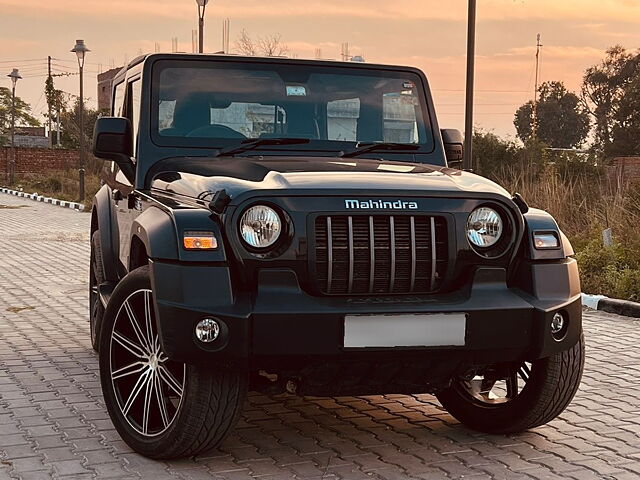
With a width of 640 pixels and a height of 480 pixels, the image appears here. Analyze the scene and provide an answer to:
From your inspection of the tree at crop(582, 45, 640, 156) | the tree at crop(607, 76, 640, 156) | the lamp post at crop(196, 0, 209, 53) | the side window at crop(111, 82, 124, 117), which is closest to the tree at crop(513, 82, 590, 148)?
the tree at crop(582, 45, 640, 156)

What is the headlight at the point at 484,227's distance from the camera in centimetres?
461

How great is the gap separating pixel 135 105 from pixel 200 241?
1935mm

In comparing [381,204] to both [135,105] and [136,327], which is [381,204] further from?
[135,105]

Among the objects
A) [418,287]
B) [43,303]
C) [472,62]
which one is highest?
[472,62]

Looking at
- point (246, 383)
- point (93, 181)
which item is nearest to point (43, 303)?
point (246, 383)

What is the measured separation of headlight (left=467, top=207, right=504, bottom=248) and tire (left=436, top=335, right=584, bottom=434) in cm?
71

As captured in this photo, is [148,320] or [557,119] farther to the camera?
[557,119]

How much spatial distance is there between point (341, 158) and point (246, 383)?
62.1 inches

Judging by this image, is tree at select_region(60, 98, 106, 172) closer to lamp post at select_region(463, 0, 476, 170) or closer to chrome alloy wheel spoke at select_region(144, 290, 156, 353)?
lamp post at select_region(463, 0, 476, 170)

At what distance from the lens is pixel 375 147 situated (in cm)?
586

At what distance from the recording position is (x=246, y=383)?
4.53 metres

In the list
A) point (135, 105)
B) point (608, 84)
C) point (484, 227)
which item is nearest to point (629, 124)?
point (608, 84)

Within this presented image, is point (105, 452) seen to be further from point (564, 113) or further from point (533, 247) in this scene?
point (564, 113)

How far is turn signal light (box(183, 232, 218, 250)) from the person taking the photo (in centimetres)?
429
